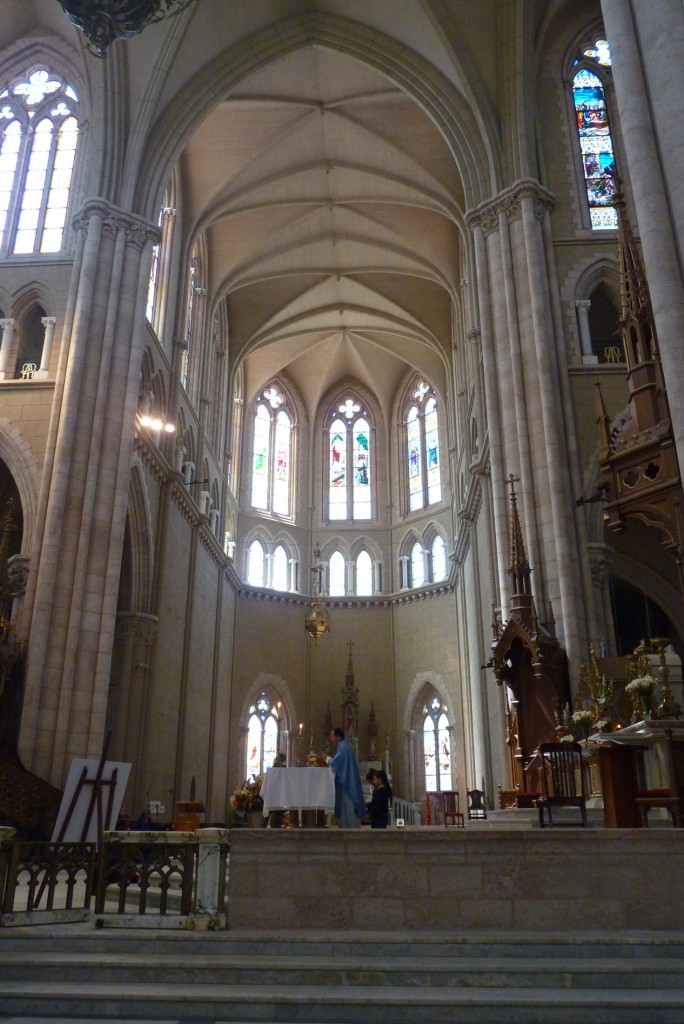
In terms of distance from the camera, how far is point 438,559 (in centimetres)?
2820

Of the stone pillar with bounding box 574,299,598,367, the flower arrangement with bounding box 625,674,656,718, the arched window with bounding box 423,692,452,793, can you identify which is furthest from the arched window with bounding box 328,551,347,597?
the flower arrangement with bounding box 625,674,656,718

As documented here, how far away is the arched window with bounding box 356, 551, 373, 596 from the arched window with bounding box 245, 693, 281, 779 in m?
5.09

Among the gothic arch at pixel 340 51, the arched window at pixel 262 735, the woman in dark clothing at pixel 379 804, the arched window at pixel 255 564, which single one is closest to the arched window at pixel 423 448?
the arched window at pixel 255 564

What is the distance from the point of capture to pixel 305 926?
19.9 feet

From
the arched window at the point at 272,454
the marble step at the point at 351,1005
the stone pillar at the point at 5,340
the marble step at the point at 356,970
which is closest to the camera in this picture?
the marble step at the point at 351,1005

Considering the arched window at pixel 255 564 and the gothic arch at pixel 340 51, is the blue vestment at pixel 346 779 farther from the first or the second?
the arched window at pixel 255 564

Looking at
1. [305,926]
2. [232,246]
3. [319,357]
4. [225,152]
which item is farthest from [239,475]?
[305,926]

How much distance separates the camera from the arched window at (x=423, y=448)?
29438 mm

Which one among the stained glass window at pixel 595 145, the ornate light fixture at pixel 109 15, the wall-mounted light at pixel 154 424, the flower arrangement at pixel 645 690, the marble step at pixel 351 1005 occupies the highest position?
the stained glass window at pixel 595 145

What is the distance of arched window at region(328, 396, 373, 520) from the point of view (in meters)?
30.8

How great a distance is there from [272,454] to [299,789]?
2170 centimetres

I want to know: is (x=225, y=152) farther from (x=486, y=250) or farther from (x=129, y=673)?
(x=129, y=673)

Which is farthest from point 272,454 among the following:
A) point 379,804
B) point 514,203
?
point 379,804

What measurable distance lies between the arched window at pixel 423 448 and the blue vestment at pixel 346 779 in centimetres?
1942
